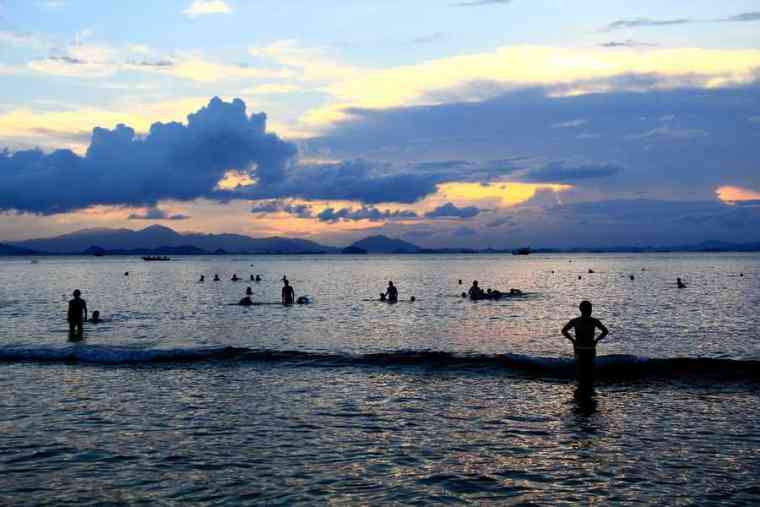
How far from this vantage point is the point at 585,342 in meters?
20.0

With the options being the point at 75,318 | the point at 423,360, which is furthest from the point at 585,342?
the point at 75,318

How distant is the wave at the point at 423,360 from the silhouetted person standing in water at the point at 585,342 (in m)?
3.23

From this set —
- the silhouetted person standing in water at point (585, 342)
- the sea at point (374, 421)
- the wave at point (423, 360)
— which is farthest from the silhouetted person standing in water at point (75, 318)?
the silhouetted person standing in water at point (585, 342)

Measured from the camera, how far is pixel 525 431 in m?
15.7

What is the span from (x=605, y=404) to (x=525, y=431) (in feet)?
14.0

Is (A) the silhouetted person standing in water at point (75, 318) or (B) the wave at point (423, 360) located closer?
(B) the wave at point (423, 360)

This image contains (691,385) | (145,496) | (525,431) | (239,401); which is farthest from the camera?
(691,385)

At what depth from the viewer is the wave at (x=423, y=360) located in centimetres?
2405

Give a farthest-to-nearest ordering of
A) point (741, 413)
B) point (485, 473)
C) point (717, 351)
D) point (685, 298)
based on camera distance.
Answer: point (685, 298)
point (717, 351)
point (741, 413)
point (485, 473)

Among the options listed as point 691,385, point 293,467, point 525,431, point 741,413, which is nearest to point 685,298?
point 691,385

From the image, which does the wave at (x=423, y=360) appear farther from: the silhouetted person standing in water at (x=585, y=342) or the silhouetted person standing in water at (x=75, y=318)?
the silhouetted person standing in water at (x=75, y=318)

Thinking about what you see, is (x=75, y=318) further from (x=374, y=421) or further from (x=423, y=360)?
(x=374, y=421)

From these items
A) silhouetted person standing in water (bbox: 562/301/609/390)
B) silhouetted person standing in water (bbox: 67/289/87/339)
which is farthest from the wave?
silhouetted person standing in water (bbox: 67/289/87/339)

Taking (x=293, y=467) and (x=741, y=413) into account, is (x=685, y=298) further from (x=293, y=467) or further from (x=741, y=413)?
(x=293, y=467)
